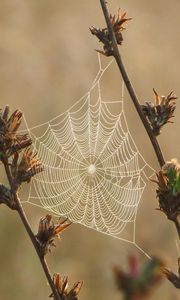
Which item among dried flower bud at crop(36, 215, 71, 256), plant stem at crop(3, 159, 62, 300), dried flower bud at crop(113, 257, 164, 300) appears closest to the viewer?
dried flower bud at crop(113, 257, 164, 300)

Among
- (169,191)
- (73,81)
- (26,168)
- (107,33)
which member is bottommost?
(169,191)

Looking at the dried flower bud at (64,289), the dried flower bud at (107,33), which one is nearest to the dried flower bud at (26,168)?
the dried flower bud at (64,289)

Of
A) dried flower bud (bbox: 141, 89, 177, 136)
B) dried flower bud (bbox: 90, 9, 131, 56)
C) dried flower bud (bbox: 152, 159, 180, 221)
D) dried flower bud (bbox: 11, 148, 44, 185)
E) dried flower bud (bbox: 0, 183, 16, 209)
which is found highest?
dried flower bud (bbox: 90, 9, 131, 56)

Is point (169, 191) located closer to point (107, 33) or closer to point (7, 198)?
point (7, 198)

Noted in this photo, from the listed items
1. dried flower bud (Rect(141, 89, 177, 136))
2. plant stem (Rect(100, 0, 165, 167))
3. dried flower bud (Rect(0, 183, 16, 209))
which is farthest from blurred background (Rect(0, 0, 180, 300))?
dried flower bud (Rect(0, 183, 16, 209))

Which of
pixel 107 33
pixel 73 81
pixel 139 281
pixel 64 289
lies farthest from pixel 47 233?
pixel 73 81

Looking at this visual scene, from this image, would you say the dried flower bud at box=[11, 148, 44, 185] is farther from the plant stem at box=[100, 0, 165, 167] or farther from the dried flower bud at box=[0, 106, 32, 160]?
the plant stem at box=[100, 0, 165, 167]

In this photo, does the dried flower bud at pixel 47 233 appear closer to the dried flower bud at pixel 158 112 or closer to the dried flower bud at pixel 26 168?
the dried flower bud at pixel 26 168
